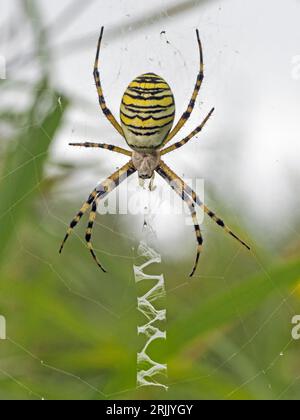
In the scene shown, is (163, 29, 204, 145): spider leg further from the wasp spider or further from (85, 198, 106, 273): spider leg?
(85, 198, 106, 273): spider leg

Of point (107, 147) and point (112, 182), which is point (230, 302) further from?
point (112, 182)

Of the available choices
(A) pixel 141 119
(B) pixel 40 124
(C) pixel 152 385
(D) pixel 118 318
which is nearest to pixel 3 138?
(B) pixel 40 124

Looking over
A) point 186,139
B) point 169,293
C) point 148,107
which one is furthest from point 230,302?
point 169,293

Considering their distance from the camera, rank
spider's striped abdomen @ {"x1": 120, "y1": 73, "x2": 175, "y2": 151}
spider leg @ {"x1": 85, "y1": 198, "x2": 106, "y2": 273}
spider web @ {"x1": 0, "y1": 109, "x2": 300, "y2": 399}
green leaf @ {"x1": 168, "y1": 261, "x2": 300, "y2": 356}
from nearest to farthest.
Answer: green leaf @ {"x1": 168, "y1": 261, "x2": 300, "y2": 356} → spider's striped abdomen @ {"x1": 120, "y1": 73, "x2": 175, "y2": 151} → spider web @ {"x1": 0, "y1": 109, "x2": 300, "y2": 399} → spider leg @ {"x1": 85, "y1": 198, "x2": 106, "y2": 273}

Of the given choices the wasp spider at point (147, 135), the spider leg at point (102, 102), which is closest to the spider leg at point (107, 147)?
the wasp spider at point (147, 135)

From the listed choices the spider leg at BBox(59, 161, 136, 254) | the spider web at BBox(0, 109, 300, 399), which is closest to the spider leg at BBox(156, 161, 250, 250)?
the spider leg at BBox(59, 161, 136, 254)

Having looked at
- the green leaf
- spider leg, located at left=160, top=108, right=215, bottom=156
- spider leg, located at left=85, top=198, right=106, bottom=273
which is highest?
spider leg, located at left=160, top=108, right=215, bottom=156

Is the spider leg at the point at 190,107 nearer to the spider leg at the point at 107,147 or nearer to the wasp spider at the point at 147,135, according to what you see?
the wasp spider at the point at 147,135

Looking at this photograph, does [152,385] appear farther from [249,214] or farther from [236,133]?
[236,133]
